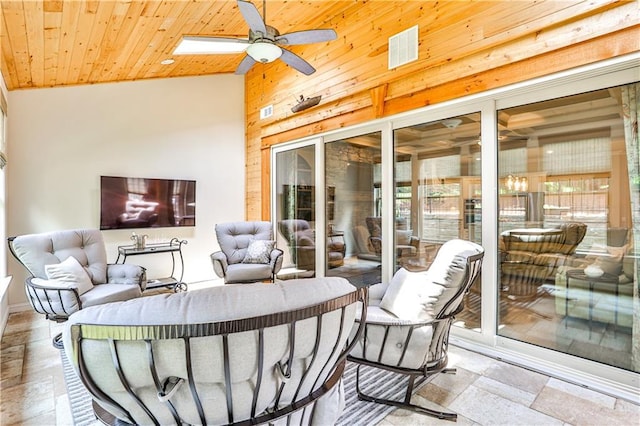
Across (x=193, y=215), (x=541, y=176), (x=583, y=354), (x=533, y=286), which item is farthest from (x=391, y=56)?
(x=193, y=215)

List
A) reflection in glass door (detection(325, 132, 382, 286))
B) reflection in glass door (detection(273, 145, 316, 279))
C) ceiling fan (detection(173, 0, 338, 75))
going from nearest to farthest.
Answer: ceiling fan (detection(173, 0, 338, 75)) → reflection in glass door (detection(325, 132, 382, 286)) → reflection in glass door (detection(273, 145, 316, 279))

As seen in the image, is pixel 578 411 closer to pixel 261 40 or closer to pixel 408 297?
pixel 408 297

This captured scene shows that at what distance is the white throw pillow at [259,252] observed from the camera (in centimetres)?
473

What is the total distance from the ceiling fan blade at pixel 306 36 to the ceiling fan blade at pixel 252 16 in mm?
193

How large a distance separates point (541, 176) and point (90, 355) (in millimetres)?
3123

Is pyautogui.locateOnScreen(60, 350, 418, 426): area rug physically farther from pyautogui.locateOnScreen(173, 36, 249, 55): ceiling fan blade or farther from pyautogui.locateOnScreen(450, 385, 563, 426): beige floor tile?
pyautogui.locateOnScreen(173, 36, 249, 55): ceiling fan blade

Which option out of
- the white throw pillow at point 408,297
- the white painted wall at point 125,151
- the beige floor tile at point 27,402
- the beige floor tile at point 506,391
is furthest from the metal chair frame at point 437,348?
the white painted wall at point 125,151

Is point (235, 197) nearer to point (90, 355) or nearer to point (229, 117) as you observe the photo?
point (229, 117)

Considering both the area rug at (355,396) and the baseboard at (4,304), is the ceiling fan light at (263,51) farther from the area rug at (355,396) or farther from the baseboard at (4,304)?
the baseboard at (4,304)

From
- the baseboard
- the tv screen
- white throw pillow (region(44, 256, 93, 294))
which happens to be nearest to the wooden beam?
the tv screen

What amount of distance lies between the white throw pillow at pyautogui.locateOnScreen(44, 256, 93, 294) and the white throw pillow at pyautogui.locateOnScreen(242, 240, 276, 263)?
78.1 inches

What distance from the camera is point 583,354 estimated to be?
8.15ft

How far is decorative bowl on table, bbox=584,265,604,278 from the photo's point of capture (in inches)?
97.1

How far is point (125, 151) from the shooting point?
16.0ft
